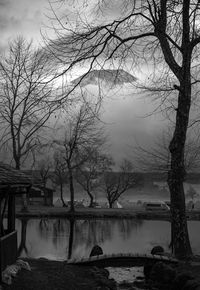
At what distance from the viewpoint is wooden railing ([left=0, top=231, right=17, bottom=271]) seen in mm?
14786

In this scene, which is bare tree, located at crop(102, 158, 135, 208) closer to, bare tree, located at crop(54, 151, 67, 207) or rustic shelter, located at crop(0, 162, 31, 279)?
bare tree, located at crop(54, 151, 67, 207)

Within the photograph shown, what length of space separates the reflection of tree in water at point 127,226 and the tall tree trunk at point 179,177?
16155 mm

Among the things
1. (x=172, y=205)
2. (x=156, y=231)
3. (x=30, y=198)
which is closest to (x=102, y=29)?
(x=172, y=205)

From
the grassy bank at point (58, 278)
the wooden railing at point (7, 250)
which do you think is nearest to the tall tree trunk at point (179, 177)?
the grassy bank at point (58, 278)

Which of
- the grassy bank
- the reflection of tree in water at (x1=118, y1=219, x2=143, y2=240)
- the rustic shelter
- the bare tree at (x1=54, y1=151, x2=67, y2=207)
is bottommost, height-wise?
the grassy bank

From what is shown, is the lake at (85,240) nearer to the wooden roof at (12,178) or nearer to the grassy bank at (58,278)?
the grassy bank at (58,278)

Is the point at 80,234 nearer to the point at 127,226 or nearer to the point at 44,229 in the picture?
the point at 44,229

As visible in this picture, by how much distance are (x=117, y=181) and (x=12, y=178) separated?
250ft

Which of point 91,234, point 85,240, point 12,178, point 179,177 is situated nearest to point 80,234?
point 91,234

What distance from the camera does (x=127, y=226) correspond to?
1799 inches

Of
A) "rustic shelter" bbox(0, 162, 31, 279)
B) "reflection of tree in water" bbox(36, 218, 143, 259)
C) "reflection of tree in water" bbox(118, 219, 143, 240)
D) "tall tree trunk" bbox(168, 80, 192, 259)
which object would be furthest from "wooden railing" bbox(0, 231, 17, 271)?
"reflection of tree in water" bbox(118, 219, 143, 240)

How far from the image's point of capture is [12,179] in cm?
1520

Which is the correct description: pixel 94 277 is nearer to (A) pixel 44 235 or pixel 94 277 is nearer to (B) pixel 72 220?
(A) pixel 44 235

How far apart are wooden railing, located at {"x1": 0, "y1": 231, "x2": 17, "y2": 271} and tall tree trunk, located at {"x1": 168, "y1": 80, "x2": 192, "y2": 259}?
5.97m
